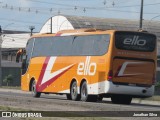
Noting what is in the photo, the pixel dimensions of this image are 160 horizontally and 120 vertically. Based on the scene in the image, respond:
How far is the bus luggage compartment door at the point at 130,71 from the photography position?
31.0m

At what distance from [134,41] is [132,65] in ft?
3.82

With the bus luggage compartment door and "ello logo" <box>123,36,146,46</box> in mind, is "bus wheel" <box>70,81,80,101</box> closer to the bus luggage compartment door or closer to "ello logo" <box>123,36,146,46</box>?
the bus luggage compartment door

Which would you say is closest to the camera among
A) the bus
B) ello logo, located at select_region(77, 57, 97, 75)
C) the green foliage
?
the bus

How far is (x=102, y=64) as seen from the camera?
1236 inches

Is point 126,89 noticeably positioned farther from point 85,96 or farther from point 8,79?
point 8,79

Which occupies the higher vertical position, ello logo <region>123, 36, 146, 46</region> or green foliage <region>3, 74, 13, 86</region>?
ello logo <region>123, 36, 146, 46</region>

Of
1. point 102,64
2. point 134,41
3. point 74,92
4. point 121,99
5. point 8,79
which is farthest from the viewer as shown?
point 8,79

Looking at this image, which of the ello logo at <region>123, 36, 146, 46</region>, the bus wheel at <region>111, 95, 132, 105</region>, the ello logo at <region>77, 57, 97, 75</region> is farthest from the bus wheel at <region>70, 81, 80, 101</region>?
the ello logo at <region>123, 36, 146, 46</region>

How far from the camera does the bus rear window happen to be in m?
31.1

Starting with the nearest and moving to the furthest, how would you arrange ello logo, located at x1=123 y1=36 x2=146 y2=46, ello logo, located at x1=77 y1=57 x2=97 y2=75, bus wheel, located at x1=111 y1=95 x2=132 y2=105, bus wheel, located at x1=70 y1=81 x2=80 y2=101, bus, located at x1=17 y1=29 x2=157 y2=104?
bus, located at x1=17 y1=29 x2=157 y2=104
ello logo, located at x1=123 y1=36 x2=146 y2=46
ello logo, located at x1=77 y1=57 x2=97 y2=75
bus wheel, located at x1=111 y1=95 x2=132 y2=105
bus wheel, located at x1=70 y1=81 x2=80 y2=101

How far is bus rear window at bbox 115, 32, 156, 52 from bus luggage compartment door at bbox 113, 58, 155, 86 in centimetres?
64

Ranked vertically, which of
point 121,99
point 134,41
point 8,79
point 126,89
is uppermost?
point 134,41

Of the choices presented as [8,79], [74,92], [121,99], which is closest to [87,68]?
[74,92]

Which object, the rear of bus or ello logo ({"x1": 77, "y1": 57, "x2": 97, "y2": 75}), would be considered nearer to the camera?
the rear of bus
